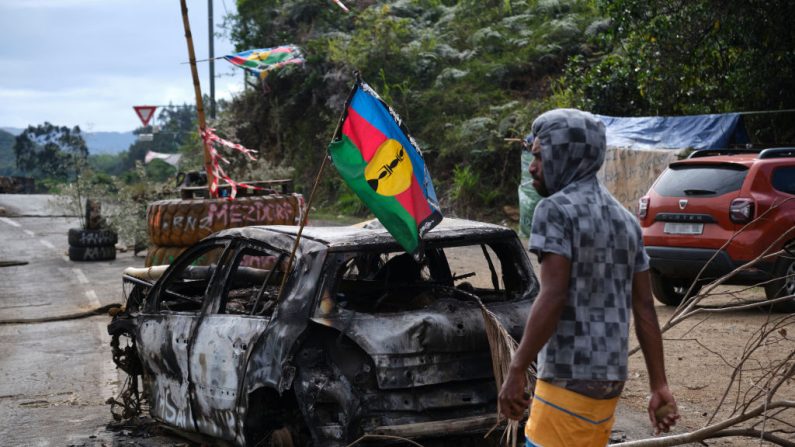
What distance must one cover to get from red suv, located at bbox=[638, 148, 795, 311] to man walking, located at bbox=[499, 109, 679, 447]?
26.8ft

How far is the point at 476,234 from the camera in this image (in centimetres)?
635

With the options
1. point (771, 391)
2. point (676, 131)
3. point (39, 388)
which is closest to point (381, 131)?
point (771, 391)

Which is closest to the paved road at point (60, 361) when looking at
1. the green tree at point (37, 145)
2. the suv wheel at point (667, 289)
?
the suv wheel at point (667, 289)

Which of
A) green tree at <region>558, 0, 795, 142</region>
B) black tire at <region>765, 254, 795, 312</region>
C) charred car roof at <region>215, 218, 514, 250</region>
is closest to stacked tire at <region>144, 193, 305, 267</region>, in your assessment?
black tire at <region>765, 254, 795, 312</region>

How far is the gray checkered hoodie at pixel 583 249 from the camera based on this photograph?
3623 millimetres

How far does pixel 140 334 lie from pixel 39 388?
2.53 metres

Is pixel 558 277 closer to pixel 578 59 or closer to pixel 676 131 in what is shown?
pixel 676 131

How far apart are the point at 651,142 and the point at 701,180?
618cm

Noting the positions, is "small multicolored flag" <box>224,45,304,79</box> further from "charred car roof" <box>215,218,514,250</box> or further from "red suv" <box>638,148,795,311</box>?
"charred car roof" <box>215,218,514,250</box>

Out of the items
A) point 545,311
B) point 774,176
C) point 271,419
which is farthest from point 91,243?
point 545,311

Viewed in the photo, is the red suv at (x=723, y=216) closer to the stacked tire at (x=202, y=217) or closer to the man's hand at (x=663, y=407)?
the stacked tire at (x=202, y=217)

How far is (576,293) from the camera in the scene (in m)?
3.64

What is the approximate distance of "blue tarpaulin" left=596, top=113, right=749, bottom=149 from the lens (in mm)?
17250

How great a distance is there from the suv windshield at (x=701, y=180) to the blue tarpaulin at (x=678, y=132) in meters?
4.78
